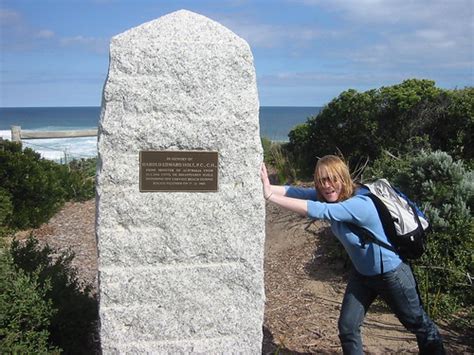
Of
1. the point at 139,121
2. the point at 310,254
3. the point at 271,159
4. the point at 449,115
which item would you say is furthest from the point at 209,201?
the point at 271,159

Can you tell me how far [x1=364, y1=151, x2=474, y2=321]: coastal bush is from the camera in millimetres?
4995

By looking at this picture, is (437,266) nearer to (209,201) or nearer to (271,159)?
(209,201)

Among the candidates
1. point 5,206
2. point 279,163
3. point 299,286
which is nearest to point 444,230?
point 299,286

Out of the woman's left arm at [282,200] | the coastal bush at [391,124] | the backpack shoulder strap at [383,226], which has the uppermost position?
the coastal bush at [391,124]

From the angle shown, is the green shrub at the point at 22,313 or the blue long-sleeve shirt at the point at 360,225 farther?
the green shrub at the point at 22,313

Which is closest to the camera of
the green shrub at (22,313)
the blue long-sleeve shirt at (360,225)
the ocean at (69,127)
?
the blue long-sleeve shirt at (360,225)

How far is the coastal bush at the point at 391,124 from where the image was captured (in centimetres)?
857

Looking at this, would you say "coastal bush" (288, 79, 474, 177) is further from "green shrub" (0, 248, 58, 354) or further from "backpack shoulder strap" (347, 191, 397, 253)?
"green shrub" (0, 248, 58, 354)

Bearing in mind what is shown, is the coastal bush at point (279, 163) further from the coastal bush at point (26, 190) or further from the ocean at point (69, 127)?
the coastal bush at point (26, 190)

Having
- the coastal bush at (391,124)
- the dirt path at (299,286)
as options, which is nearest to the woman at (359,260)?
the dirt path at (299,286)

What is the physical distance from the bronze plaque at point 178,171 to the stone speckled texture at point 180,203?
39mm

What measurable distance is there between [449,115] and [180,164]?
677 cm

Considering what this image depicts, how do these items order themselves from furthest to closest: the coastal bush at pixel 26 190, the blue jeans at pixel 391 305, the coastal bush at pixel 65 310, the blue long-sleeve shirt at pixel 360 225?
the coastal bush at pixel 26 190 → the coastal bush at pixel 65 310 → the blue jeans at pixel 391 305 → the blue long-sleeve shirt at pixel 360 225

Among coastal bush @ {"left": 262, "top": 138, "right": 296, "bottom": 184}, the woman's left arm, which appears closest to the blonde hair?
the woman's left arm
